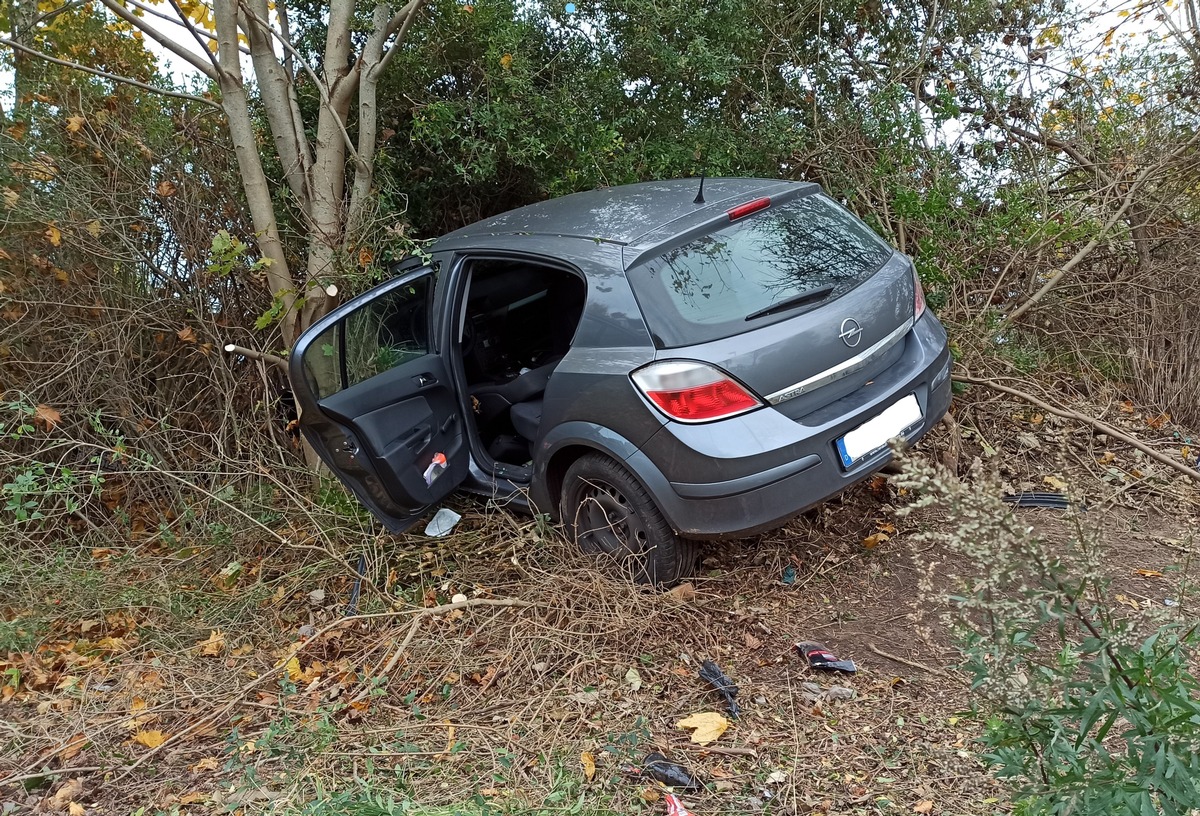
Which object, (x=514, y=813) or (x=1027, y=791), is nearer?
(x=1027, y=791)

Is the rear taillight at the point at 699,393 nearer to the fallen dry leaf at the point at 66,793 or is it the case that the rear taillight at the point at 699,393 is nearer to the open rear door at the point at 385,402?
the open rear door at the point at 385,402

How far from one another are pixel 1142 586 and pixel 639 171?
376 cm

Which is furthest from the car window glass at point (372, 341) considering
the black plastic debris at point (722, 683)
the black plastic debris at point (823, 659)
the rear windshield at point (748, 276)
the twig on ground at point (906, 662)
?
the twig on ground at point (906, 662)

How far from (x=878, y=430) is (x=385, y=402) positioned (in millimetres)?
2192

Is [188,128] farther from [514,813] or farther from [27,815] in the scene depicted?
[514,813]

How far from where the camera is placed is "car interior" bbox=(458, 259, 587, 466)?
14.6 ft

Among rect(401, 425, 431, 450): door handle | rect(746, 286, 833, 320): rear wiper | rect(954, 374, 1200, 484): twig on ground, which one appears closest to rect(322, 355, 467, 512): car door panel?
rect(401, 425, 431, 450): door handle

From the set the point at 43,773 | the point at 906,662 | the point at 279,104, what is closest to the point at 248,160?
the point at 279,104

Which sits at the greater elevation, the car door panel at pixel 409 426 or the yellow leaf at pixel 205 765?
the car door panel at pixel 409 426

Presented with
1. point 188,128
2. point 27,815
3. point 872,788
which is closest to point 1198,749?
point 872,788

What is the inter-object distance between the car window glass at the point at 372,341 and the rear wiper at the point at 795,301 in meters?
1.75

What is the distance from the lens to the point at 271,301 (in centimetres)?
518

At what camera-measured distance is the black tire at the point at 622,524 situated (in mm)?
3529

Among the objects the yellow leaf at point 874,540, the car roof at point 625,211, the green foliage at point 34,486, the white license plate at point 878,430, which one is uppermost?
the car roof at point 625,211
